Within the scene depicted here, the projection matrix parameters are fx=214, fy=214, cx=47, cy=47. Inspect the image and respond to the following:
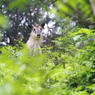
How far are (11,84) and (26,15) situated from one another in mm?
16494

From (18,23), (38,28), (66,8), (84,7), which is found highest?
(18,23)

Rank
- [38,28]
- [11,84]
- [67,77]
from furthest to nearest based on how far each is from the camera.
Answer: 1. [38,28]
2. [67,77]
3. [11,84]

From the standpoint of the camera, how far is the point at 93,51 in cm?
320

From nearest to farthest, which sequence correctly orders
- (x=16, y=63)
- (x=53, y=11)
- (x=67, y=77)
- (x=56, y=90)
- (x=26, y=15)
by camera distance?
(x=16, y=63), (x=53, y=11), (x=56, y=90), (x=67, y=77), (x=26, y=15)

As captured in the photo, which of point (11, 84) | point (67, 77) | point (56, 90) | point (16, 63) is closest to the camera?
point (11, 84)

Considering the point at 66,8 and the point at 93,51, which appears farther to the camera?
the point at 93,51

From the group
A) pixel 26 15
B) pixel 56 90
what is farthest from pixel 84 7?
pixel 26 15

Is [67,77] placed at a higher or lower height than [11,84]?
higher

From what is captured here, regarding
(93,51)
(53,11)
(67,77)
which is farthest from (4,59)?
(67,77)

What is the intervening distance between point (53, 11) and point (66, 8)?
0.06 metres

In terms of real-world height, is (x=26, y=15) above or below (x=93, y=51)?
above

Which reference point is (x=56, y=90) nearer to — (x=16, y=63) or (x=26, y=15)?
(x=16, y=63)

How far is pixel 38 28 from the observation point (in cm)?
1055

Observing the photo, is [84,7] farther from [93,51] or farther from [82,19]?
[93,51]
